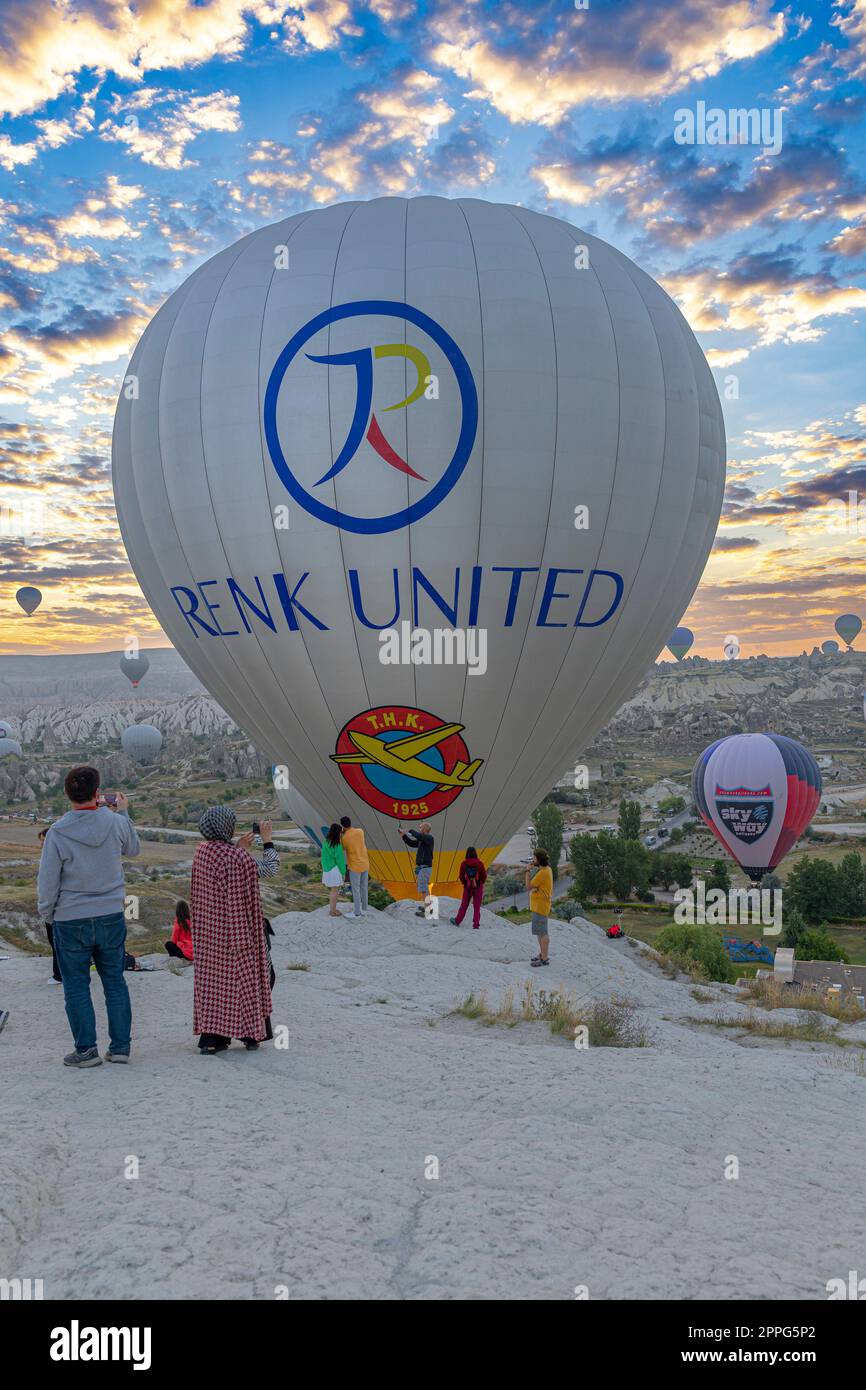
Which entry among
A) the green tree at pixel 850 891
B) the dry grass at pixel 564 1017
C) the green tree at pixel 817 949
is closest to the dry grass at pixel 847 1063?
the dry grass at pixel 564 1017

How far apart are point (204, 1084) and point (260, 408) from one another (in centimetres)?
1044

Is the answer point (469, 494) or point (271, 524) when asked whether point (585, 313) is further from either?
point (271, 524)

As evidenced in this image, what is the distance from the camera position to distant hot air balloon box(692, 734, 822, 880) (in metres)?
41.2

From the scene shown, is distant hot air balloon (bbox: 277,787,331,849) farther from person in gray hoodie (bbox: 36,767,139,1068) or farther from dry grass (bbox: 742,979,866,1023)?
person in gray hoodie (bbox: 36,767,139,1068)

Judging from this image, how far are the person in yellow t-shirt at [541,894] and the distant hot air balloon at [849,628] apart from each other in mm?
102371

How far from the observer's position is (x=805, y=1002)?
1216 centimetres

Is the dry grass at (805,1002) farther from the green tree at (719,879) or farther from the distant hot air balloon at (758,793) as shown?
the green tree at (719,879)

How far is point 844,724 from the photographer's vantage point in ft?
617

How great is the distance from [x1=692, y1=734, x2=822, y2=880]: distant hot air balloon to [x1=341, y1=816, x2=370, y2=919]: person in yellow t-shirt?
105ft

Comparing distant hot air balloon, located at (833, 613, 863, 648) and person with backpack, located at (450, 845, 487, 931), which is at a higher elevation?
distant hot air balloon, located at (833, 613, 863, 648)

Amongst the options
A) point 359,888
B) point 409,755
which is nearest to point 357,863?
point 359,888

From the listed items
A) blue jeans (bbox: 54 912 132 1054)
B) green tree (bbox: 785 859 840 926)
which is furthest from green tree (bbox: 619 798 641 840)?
blue jeans (bbox: 54 912 132 1054)
